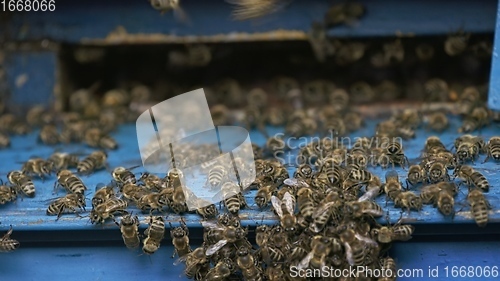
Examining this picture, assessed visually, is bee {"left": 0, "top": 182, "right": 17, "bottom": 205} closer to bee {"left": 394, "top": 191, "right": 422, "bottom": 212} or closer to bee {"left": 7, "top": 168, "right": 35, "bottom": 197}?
bee {"left": 7, "top": 168, "right": 35, "bottom": 197}

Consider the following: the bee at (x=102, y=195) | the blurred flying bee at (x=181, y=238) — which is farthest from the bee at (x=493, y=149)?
the bee at (x=102, y=195)

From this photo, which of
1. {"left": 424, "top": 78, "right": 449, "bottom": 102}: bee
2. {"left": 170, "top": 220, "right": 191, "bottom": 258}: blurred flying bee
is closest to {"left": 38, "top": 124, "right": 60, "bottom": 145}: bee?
{"left": 170, "top": 220, "right": 191, "bottom": 258}: blurred flying bee

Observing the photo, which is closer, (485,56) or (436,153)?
(436,153)

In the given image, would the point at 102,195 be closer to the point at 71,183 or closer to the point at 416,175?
the point at 71,183

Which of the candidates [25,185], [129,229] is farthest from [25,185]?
[129,229]

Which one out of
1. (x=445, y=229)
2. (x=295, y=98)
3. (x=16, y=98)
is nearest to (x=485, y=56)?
(x=295, y=98)

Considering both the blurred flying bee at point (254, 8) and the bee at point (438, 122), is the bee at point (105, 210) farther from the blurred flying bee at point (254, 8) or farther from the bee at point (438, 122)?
the bee at point (438, 122)

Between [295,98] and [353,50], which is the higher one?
[353,50]

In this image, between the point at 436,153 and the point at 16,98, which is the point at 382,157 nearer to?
the point at 436,153
